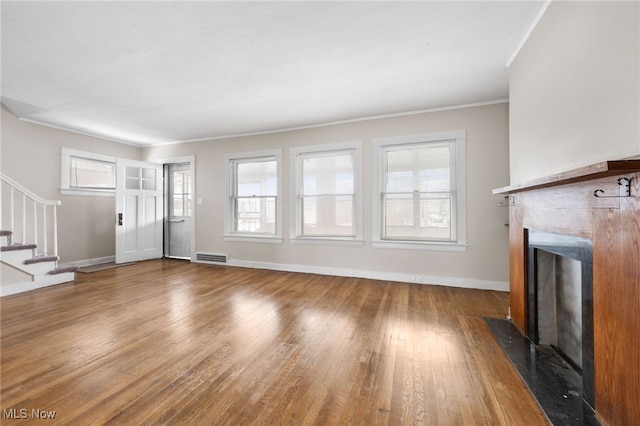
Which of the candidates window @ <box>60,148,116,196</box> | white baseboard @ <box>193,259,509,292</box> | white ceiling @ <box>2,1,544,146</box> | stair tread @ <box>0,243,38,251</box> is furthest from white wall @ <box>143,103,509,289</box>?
stair tread @ <box>0,243,38,251</box>

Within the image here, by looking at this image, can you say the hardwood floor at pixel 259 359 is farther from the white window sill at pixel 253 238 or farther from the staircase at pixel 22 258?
the white window sill at pixel 253 238

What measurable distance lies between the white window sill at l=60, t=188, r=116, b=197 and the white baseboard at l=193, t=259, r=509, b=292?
3.16 meters

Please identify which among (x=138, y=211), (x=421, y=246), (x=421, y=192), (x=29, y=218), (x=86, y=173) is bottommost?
(x=421, y=246)

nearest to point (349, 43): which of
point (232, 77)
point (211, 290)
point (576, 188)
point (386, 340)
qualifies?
point (232, 77)

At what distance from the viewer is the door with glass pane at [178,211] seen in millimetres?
6008

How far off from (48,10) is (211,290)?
3.17 m

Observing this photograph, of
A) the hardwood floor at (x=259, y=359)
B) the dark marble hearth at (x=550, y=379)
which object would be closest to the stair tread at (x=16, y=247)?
the hardwood floor at (x=259, y=359)

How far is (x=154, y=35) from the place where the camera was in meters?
2.25

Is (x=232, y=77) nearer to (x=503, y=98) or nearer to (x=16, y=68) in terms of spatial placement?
(x=16, y=68)

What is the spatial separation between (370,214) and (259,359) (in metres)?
2.88

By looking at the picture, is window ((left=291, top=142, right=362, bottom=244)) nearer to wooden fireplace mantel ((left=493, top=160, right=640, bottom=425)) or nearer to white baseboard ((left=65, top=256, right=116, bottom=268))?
wooden fireplace mantel ((left=493, top=160, right=640, bottom=425))

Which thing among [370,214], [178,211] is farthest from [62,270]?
[370,214]

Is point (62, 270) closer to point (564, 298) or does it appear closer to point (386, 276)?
point (386, 276)

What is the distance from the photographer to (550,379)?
5.48 feet
